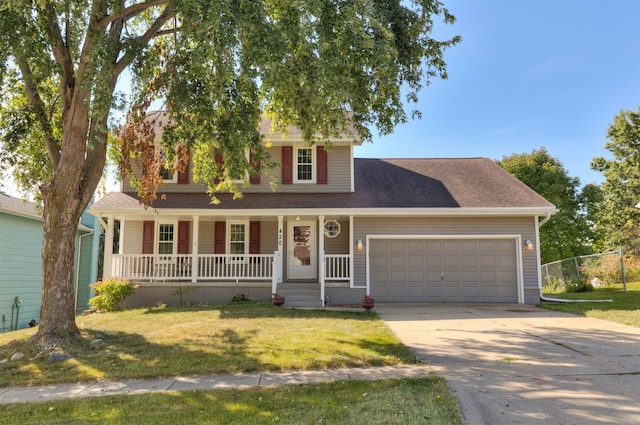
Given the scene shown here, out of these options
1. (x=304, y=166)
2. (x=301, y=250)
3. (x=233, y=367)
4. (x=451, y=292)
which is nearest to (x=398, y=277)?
(x=451, y=292)

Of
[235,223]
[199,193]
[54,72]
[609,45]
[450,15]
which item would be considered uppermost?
[609,45]

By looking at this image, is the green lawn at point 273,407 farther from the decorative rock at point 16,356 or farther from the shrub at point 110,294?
the shrub at point 110,294

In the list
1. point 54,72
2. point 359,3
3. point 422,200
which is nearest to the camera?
point 359,3

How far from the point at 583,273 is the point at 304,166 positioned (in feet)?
39.4

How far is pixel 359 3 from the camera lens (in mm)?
6453

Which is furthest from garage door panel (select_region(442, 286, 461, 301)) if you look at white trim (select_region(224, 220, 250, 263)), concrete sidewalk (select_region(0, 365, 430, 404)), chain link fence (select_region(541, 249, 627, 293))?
concrete sidewalk (select_region(0, 365, 430, 404))

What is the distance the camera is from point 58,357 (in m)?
6.26

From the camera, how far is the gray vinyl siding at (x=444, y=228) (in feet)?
42.4

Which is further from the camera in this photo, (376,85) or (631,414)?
(376,85)

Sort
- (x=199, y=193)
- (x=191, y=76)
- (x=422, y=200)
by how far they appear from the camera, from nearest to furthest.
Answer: (x=191, y=76) → (x=422, y=200) → (x=199, y=193)

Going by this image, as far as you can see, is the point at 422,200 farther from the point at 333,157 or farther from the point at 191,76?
the point at 191,76

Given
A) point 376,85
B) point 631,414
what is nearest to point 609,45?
point 376,85

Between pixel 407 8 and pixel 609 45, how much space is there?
11.1 meters

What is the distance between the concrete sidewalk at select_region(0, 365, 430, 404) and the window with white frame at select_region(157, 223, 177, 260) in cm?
940
